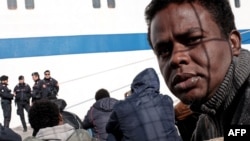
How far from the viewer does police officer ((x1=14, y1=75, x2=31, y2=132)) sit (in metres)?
9.66

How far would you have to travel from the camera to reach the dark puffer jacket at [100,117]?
3.94m

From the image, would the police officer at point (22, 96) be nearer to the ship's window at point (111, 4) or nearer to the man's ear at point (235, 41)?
the ship's window at point (111, 4)

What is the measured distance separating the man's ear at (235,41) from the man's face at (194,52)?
2 centimetres

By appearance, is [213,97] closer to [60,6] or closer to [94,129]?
[94,129]

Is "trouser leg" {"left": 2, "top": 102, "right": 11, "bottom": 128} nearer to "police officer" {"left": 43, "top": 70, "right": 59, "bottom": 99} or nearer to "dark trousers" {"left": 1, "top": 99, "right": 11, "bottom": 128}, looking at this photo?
"dark trousers" {"left": 1, "top": 99, "right": 11, "bottom": 128}

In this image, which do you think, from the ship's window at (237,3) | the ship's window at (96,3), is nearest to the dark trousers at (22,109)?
the ship's window at (96,3)

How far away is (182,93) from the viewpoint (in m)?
0.98

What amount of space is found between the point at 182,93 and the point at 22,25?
9.88 m

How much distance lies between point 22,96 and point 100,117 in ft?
19.8

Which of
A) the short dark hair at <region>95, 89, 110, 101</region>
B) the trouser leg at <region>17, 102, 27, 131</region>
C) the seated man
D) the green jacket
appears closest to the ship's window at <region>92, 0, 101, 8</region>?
the trouser leg at <region>17, 102, 27, 131</region>

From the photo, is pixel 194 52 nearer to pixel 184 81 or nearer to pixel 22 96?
pixel 184 81

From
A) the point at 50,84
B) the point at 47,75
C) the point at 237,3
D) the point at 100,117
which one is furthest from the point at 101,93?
the point at 237,3

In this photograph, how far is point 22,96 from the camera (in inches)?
380

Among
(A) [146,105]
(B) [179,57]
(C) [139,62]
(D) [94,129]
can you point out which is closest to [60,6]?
(C) [139,62]
